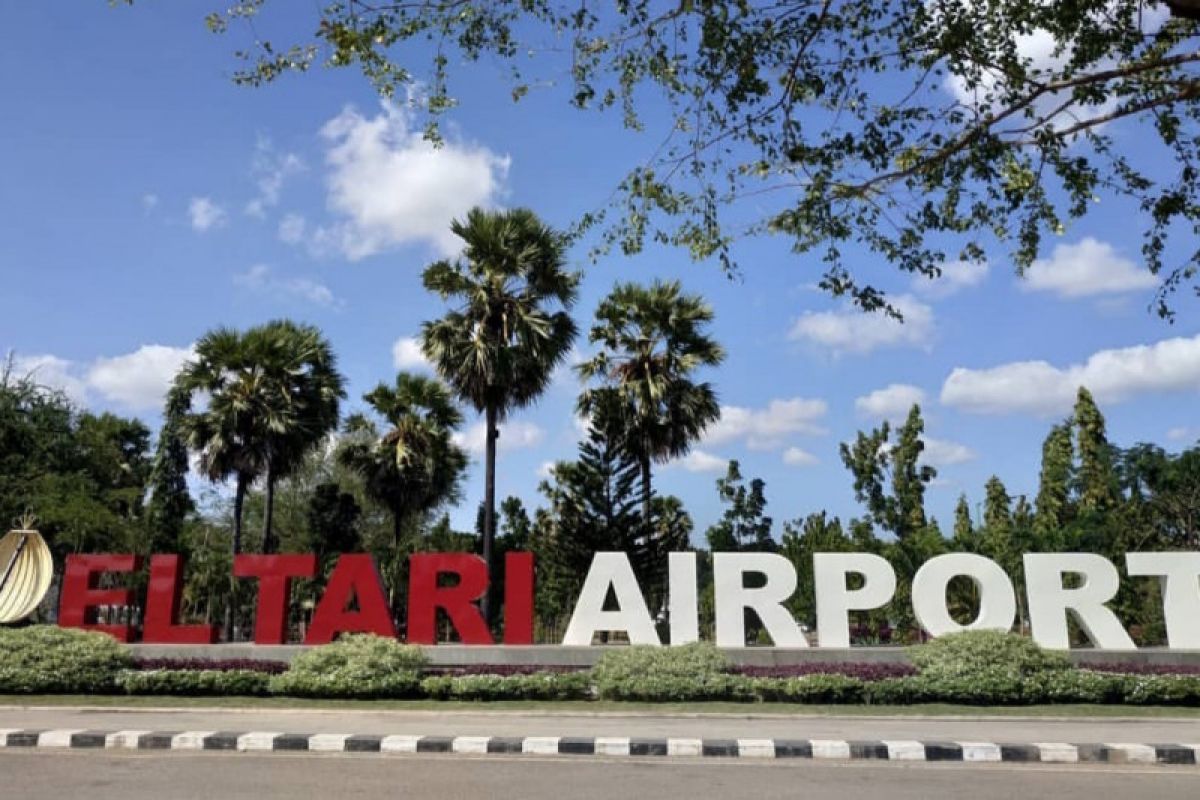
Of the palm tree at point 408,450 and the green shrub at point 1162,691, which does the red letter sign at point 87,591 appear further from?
the green shrub at point 1162,691

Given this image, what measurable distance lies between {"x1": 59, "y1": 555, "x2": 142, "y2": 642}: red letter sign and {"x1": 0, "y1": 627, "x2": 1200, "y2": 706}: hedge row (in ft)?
14.1

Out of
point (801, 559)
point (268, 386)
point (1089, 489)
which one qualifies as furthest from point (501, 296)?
point (1089, 489)

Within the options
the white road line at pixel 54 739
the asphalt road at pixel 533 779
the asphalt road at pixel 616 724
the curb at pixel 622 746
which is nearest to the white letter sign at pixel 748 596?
the asphalt road at pixel 616 724

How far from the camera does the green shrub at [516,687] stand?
15.7 meters

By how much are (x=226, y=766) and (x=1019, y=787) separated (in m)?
7.62

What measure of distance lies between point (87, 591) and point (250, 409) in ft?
28.5

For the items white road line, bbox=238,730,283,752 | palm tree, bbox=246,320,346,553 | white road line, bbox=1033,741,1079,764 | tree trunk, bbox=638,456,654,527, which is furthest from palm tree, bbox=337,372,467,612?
white road line, bbox=1033,741,1079,764

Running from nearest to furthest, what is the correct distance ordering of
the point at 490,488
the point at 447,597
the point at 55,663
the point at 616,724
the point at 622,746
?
the point at 622,746
the point at 616,724
the point at 55,663
the point at 447,597
the point at 490,488

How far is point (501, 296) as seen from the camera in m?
25.7

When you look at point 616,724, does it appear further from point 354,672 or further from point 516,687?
point 354,672

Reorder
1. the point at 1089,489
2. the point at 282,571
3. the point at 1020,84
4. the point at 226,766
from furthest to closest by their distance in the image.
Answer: the point at 1089,489
the point at 282,571
the point at 226,766
the point at 1020,84

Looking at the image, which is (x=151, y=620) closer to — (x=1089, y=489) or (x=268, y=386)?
(x=268, y=386)

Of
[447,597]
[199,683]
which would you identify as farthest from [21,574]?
[447,597]

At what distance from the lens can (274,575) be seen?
68.6 feet
